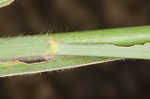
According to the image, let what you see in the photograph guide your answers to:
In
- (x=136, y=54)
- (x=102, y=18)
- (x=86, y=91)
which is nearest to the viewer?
(x=136, y=54)

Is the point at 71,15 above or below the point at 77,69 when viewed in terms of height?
above

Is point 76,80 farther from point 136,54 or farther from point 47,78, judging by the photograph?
point 136,54

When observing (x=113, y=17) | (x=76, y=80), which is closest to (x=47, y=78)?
(x=76, y=80)

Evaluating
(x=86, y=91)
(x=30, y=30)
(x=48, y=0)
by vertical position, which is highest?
(x=48, y=0)

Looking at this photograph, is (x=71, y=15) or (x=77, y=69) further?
(x=71, y=15)

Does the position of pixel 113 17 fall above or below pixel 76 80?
Answer: above

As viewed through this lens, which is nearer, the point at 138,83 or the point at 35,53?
the point at 35,53

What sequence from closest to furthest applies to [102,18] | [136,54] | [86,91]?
[136,54]
[86,91]
[102,18]
